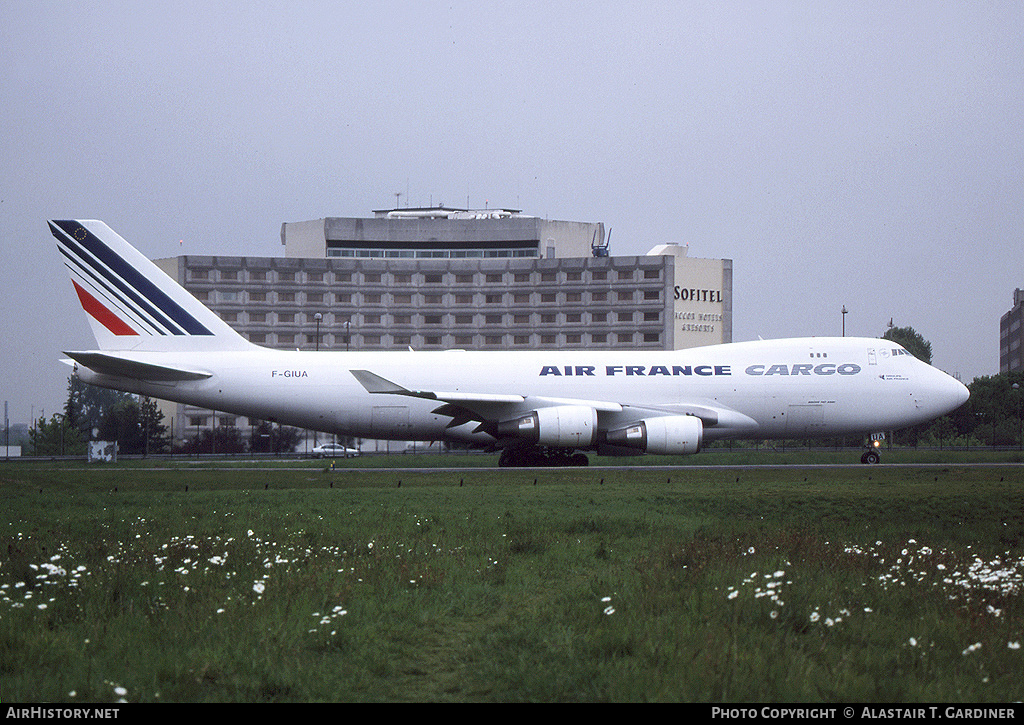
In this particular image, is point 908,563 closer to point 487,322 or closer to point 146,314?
point 146,314

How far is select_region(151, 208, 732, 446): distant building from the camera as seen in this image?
121 meters

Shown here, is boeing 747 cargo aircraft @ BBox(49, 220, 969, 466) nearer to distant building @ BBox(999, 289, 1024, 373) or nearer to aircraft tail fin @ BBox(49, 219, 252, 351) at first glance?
aircraft tail fin @ BBox(49, 219, 252, 351)

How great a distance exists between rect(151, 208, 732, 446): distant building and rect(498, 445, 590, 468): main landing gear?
8552 cm

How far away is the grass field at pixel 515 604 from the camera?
6.67m

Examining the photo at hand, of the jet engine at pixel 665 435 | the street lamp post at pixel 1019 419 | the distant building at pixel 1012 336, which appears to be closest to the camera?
the jet engine at pixel 665 435

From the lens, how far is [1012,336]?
513ft

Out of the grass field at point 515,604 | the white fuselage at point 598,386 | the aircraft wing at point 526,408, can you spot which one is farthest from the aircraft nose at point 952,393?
the grass field at point 515,604

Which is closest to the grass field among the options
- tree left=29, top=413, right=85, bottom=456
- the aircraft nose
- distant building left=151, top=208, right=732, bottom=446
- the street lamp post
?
the aircraft nose

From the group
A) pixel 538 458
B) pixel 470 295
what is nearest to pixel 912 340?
pixel 470 295

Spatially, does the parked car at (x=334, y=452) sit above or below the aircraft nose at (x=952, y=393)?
below

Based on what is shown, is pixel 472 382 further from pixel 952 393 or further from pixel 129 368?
pixel 952 393

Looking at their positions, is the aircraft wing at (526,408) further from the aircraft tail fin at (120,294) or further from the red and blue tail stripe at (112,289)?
the red and blue tail stripe at (112,289)

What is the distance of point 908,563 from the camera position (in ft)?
35.6

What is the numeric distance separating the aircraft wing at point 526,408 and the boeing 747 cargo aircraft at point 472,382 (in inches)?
2.1
